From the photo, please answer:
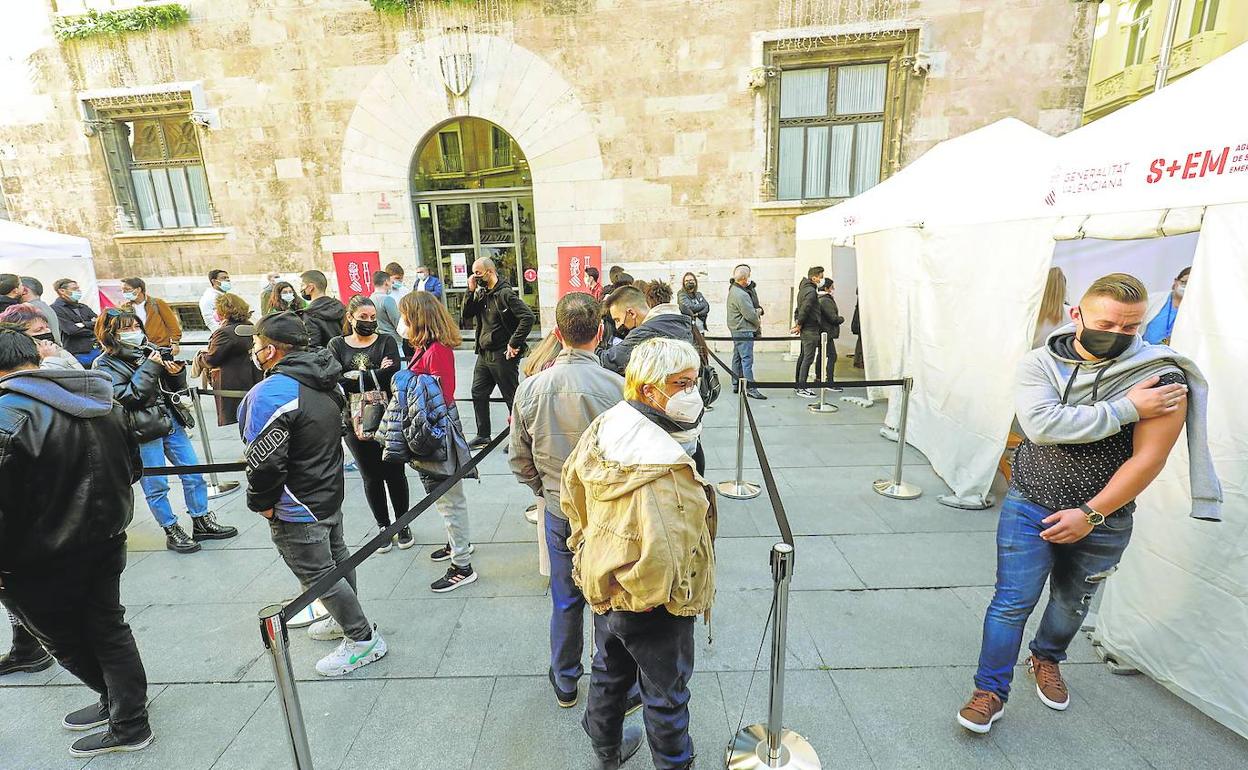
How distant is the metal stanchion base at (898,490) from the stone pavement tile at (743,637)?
1.88 m

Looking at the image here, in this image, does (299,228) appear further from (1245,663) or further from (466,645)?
(1245,663)

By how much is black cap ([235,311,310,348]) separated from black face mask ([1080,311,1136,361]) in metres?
3.44

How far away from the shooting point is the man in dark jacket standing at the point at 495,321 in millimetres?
5625

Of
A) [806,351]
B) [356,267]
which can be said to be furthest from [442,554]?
[356,267]

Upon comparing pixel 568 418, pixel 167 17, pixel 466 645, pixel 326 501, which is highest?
pixel 167 17

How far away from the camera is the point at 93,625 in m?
2.45

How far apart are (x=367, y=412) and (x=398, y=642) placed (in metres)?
1.39

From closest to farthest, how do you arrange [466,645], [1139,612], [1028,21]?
[1139,612]
[466,645]
[1028,21]

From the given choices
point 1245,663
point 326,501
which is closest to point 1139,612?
point 1245,663

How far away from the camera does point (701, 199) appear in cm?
1105

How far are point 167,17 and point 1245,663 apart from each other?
16.8m

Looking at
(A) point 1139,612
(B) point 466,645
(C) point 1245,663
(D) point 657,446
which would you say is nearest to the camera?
(D) point 657,446

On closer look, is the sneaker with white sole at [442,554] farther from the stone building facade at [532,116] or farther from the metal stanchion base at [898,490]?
the stone building facade at [532,116]

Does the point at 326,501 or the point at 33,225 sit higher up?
the point at 33,225
